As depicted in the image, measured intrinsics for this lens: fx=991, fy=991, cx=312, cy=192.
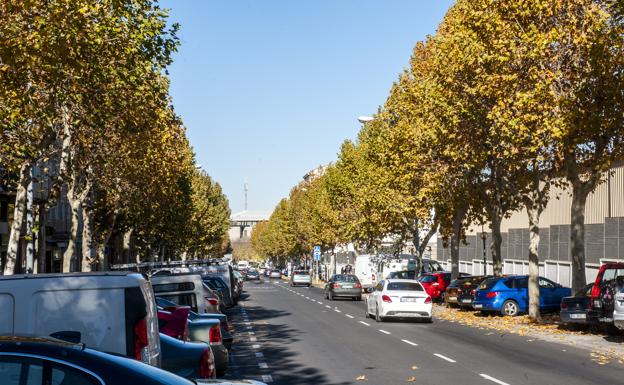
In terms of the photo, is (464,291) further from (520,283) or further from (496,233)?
(520,283)

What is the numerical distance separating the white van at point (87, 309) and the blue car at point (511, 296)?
→ 98.0 ft

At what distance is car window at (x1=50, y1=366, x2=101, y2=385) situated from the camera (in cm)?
484

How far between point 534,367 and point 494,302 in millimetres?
17833

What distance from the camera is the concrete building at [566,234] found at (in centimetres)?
4525

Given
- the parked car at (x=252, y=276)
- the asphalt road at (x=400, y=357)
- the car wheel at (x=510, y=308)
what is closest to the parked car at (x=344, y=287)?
the car wheel at (x=510, y=308)

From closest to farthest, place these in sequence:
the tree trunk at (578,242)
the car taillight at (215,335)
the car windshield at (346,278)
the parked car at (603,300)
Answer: the car taillight at (215,335)
the parked car at (603,300)
the tree trunk at (578,242)
the car windshield at (346,278)

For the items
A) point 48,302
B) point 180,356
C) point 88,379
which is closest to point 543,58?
point 180,356

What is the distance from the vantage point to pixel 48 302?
24.3 ft

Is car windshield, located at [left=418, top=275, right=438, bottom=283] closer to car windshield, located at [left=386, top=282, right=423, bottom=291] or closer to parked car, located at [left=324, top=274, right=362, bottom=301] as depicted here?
parked car, located at [left=324, top=274, right=362, bottom=301]

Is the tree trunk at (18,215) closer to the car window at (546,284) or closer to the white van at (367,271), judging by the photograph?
the car window at (546,284)

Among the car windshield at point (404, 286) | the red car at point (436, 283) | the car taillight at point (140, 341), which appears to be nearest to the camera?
the car taillight at point (140, 341)

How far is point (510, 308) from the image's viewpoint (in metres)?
36.4

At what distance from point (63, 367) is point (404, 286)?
1114 inches

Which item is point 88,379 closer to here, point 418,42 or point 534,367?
point 534,367
